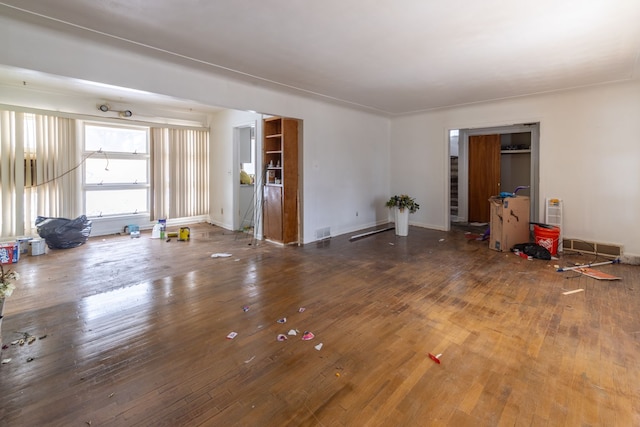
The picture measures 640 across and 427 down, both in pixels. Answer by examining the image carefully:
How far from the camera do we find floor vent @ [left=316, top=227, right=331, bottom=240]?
234 inches

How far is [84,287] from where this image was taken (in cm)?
354

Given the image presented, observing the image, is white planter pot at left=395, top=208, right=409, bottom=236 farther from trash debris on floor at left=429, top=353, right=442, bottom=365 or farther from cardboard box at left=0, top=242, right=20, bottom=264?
cardboard box at left=0, top=242, right=20, bottom=264

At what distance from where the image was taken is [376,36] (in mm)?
3012

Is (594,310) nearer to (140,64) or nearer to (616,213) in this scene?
(616,213)

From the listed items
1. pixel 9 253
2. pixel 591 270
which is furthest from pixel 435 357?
pixel 9 253

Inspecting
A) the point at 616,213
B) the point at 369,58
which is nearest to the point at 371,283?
the point at 369,58

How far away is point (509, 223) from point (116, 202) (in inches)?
298

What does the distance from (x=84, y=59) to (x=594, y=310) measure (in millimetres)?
5634

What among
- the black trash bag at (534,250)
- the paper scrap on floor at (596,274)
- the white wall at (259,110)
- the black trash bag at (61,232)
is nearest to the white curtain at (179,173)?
the white wall at (259,110)

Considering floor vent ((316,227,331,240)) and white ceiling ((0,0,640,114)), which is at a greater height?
white ceiling ((0,0,640,114))

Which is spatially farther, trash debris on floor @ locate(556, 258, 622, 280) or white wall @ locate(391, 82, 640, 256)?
white wall @ locate(391, 82, 640, 256)

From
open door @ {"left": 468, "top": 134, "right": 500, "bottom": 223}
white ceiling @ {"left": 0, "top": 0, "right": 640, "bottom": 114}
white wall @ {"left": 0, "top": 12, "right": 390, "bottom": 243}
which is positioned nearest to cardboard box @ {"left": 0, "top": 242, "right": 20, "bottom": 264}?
white wall @ {"left": 0, "top": 12, "right": 390, "bottom": 243}

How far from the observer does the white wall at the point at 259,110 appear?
2973 mm

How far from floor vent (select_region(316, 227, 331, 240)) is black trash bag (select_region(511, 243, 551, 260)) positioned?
3220 millimetres
